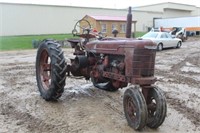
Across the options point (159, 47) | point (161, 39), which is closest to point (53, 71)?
point (159, 47)

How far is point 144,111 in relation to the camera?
13.6 feet

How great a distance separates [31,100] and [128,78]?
2.31 m

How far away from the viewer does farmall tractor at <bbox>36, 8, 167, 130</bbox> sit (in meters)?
4.33

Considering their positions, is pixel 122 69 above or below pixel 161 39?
below

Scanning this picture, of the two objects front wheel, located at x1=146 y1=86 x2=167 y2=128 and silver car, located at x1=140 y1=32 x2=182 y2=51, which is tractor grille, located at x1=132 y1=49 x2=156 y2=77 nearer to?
front wheel, located at x1=146 y1=86 x2=167 y2=128

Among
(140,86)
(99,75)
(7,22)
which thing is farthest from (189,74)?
(7,22)

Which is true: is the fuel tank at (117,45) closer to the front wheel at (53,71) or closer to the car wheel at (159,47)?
the front wheel at (53,71)

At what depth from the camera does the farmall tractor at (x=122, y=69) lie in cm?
433

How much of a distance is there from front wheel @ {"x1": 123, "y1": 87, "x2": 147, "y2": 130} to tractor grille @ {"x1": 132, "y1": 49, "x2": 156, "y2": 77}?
0.28 m

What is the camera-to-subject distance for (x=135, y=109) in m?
4.30

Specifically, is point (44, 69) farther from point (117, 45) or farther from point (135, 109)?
point (135, 109)

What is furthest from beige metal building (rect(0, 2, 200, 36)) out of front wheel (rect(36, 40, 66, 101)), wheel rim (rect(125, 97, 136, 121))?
wheel rim (rect(125, 97, 136, 121))

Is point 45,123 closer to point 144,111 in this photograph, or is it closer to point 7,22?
point 144,111

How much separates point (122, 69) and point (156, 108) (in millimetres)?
825
